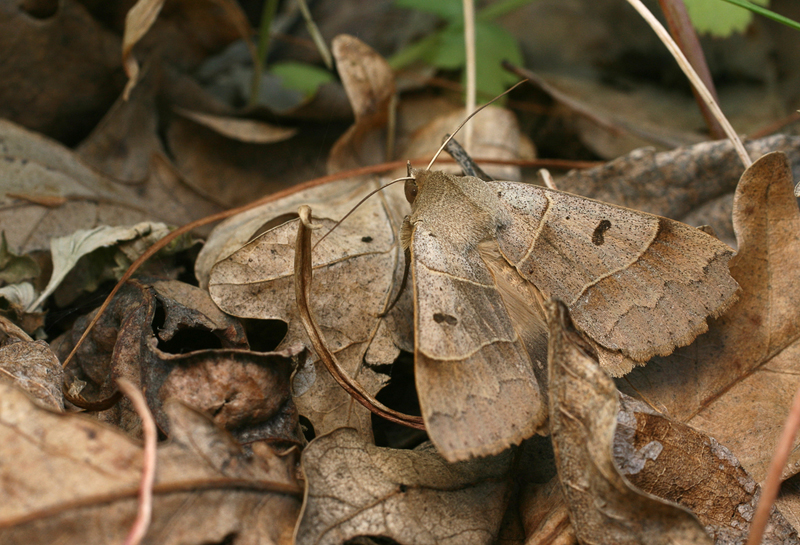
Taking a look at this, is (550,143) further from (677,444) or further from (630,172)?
(677,444)

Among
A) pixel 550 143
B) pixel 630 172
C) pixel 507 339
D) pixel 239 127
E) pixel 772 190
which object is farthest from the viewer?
pixel 550 143

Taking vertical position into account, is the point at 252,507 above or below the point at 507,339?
below

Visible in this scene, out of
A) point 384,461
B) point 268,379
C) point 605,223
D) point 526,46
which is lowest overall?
point 384,461

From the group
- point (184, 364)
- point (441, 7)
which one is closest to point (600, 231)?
point (184, 364)

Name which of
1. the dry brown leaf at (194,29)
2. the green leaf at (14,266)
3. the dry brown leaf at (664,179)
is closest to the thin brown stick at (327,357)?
the green leaf at (14,266)

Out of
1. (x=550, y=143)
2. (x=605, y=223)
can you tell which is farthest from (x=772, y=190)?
(x=550, y=143)

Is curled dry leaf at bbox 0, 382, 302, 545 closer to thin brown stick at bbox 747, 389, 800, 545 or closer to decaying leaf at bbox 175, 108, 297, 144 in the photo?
thin brown stick at bbox 747, 389, 800, 545

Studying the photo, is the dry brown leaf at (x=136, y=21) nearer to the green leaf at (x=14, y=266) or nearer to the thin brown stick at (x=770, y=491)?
the green leaf at (x=14, y=266)

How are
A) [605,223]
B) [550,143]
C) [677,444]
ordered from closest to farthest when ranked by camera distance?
[677,444], [605,223], [550,143]
